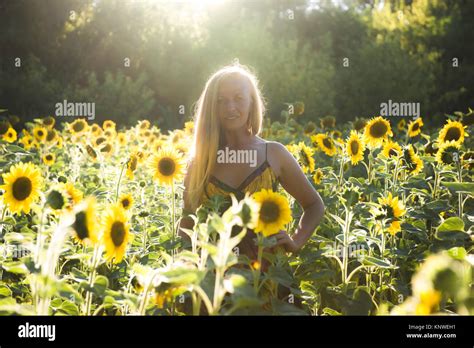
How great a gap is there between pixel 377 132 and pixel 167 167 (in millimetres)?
1650

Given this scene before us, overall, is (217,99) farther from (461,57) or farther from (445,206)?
(461,57)

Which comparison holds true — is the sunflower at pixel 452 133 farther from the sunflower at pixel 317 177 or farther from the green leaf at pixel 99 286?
the green leaf at pixel 99 286

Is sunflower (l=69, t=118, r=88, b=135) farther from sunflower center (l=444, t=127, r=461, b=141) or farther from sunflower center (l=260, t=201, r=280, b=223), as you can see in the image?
sunflower center (l=260, t=201, r=280, b=223)

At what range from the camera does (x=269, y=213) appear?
1.70 metres

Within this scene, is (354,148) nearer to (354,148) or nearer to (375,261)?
(354,148)

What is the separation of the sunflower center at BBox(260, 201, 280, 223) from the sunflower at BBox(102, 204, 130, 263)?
0.41 metres

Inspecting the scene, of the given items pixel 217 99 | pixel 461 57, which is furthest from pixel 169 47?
pixel 217 99

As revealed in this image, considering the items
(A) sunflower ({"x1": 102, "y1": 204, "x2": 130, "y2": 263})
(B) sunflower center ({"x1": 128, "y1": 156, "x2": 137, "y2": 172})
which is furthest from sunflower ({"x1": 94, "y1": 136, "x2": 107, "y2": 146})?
(A) sunflower ({"x1": 102, "y1": 204, "x2": 130, "y2": 263})

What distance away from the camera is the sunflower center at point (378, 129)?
3943 millimetres

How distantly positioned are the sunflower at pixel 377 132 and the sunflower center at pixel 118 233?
256 centimetres

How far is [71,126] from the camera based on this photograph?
18.4 ft

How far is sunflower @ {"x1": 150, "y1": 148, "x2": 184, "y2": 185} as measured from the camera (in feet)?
9.68

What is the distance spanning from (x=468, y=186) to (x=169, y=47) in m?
19.4

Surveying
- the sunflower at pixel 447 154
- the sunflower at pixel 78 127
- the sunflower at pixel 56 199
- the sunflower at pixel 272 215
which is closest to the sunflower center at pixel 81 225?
the sunflower at pixel 56 199
